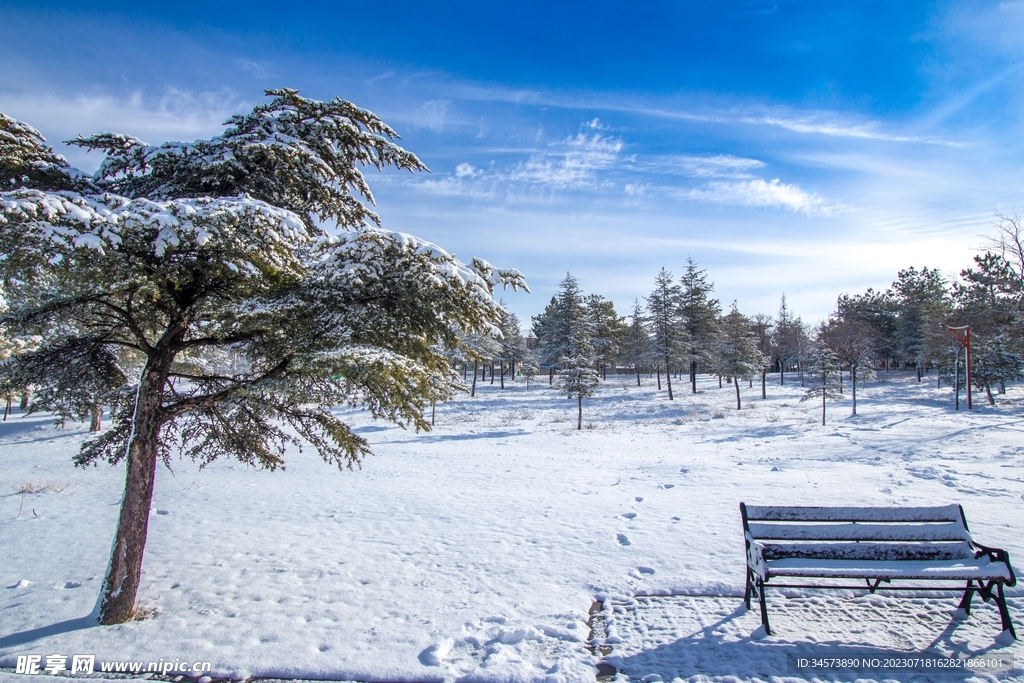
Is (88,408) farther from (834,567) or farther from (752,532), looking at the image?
(834,567)

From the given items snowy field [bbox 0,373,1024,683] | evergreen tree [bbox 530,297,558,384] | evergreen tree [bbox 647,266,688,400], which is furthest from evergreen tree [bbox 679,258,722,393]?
snowy field [bbox 0,373,1024,683]

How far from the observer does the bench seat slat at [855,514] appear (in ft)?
16.5

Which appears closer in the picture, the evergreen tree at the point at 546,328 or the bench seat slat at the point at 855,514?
the bench seat slat at the point at 855,514

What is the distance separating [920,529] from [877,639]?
143cm

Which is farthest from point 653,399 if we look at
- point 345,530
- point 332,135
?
point 332,135

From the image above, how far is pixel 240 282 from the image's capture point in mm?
5012

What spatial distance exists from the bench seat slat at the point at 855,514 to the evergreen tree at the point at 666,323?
33485 mm

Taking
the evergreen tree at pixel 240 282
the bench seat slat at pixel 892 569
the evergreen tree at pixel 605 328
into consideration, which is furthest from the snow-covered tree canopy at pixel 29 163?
the evergreen tree at pixel 605 328

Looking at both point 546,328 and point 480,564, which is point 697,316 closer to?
point 546,328

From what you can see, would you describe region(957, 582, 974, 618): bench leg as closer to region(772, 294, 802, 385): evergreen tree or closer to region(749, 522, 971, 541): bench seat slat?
region(749, 522, 971, 541): bench seat slat

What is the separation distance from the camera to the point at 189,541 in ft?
24.6

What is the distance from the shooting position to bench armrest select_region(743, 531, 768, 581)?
177 inches

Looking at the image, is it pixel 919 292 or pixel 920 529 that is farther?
pixel 919 292

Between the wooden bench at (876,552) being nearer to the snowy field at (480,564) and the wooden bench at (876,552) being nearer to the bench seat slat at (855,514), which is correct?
the bench seat slat at (855,514)
